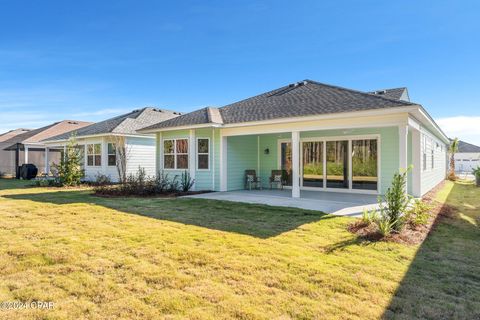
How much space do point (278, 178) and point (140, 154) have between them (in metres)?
9.37

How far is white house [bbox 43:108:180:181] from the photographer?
58.4ft

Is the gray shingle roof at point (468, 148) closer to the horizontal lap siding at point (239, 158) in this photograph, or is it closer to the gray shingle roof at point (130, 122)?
the horizontal lap siding at point (239, 158)

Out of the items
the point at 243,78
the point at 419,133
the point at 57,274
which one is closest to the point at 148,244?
the point at 57,274

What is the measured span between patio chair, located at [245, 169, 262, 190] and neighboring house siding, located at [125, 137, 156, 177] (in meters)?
7.03

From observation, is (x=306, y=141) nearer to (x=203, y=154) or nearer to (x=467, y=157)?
(x=203, y=154)

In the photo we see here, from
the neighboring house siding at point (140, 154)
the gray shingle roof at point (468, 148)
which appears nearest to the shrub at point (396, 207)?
the neighboring house siding at point (140, 154)

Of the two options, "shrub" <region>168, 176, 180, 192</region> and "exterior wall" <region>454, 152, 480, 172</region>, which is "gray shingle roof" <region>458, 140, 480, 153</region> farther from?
"shrub" <region>168, 176, 180, 192</region>

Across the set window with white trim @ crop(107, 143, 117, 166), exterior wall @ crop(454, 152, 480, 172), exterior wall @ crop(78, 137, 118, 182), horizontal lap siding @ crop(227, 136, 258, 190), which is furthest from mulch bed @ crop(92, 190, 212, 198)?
exterior wall @ crop(454, 152, 480, 172)

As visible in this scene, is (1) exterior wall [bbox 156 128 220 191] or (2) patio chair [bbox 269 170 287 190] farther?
(2) patio chair [bbox 269 170 287 190]

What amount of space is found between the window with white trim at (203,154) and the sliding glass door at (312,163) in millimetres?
4448

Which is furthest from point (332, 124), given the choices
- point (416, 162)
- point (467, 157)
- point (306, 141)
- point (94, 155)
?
point (467, 157)

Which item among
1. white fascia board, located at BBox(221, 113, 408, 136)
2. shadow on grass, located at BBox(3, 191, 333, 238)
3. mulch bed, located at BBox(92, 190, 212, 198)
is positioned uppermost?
white fascia board, located at BBox(221, 113, 408, 136)

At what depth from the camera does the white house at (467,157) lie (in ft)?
126

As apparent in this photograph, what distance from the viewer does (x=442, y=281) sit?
3.87 meters
